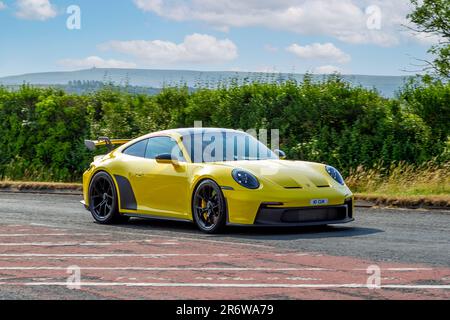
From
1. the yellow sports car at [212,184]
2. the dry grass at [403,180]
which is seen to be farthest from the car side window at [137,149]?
the dry grass at [403,180]

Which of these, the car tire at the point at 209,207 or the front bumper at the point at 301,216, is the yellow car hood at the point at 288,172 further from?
the car tire at the point at 209,207

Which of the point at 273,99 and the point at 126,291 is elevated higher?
the point at 273,99

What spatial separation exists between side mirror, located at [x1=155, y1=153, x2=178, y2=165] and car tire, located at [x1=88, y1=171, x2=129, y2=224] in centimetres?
122

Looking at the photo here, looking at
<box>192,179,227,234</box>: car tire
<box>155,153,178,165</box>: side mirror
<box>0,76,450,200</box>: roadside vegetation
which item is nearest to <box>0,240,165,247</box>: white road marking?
<box>192,179,227,234</box>: car tire

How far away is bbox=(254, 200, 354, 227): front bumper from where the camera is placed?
1385 centimetres

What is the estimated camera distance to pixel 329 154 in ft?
74.0

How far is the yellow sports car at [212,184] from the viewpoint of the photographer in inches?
547

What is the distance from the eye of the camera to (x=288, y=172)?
14.3m

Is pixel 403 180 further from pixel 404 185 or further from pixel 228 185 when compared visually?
pixel 228 185

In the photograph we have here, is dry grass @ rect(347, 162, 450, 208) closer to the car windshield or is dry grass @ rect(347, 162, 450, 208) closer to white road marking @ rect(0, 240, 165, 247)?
the car windshield

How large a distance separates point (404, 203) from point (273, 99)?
6.27 meters

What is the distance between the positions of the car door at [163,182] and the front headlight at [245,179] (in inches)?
35.2
